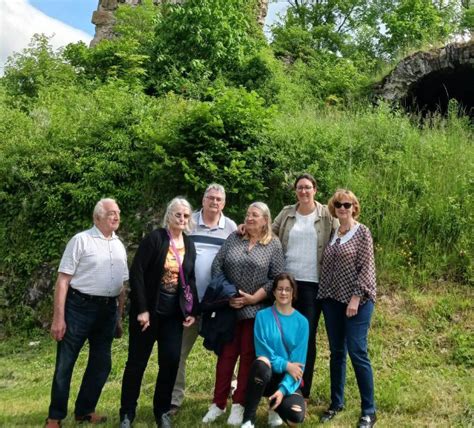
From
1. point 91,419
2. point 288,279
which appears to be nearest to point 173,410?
point 91,419

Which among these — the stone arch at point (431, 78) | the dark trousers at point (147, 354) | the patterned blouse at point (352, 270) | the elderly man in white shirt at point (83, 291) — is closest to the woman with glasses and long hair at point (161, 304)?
the dark trousers at point (147, 354)

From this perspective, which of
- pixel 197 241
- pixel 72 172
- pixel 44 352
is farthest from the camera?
pixel 72 172

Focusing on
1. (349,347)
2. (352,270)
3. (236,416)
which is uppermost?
(352,270)

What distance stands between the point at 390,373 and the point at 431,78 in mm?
7567

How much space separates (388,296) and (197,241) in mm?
2851

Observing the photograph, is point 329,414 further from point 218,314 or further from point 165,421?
point 165,421

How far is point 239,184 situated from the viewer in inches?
308

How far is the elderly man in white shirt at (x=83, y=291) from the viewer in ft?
15.3

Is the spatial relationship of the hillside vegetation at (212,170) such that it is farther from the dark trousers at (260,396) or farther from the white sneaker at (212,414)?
the white sneaker at (212,414)

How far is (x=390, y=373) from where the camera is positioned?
5738 mm

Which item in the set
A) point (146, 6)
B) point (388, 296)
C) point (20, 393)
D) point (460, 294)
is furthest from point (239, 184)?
point (146, 6)

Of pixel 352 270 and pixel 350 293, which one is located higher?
pixel 352 270

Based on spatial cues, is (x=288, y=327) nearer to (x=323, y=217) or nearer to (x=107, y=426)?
(x=323, y=217)

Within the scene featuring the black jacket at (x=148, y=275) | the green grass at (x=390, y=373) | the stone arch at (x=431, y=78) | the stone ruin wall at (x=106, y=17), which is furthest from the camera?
the stone ruin wall at (x=106, y=17)
